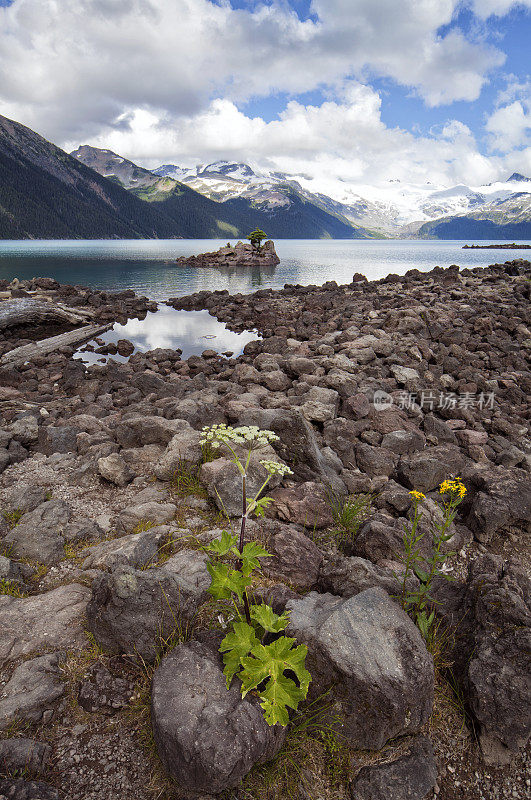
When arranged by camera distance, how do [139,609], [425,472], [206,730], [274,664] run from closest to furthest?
1. [206,730]
2. [274,664]
3. [139,609]
4. [425,472]

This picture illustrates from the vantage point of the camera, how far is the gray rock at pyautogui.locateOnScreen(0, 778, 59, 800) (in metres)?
2.61

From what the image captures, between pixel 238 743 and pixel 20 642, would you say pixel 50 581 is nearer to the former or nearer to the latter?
pixel 20 642

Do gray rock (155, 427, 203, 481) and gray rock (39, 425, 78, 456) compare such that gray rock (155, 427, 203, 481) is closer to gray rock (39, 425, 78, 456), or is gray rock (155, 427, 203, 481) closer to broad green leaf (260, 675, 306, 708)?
gray rock (39, 425, 78, 456)

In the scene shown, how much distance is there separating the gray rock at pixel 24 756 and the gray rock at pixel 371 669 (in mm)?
2010

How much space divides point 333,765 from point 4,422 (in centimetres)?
1074

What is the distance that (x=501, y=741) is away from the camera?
11.0 ft

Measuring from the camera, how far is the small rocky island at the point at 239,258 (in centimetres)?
9231

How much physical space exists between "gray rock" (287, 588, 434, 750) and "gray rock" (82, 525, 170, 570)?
213 cm

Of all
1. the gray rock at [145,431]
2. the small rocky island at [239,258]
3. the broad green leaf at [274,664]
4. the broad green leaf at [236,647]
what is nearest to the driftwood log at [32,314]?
the gray rock at [145,431]

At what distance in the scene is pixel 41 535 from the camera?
17.9 feet

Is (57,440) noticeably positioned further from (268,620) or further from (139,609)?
(268,620)

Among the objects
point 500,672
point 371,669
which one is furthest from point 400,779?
point 500,672

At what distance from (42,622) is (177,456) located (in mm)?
3592

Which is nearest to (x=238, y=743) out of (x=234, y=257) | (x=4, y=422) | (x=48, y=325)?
(x=4, y=422)
